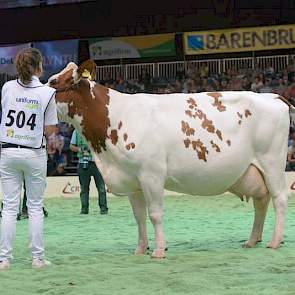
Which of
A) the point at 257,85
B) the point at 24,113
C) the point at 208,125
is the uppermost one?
the point at 257,85

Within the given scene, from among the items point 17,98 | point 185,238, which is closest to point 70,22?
point 185,238

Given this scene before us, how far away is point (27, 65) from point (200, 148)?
82.6 inches

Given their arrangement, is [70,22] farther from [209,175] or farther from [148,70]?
[209,175]

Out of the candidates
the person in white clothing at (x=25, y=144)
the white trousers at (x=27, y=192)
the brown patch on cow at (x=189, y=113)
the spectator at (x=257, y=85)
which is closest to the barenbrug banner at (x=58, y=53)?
the spectator at (x=257, y=85)

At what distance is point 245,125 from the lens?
750 centimetres

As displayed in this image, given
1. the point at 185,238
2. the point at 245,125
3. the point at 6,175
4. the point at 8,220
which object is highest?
the point at 245,125

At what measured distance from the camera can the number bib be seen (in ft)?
20.2

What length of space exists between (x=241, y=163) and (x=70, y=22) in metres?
17.9

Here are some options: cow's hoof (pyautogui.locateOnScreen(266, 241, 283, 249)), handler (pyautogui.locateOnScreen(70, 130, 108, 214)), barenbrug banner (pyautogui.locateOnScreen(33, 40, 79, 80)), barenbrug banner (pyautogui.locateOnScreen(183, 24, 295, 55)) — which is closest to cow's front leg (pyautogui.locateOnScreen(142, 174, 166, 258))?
cow's hoof (pyautogui.locateOnScreen(266, 241, 283, 249))

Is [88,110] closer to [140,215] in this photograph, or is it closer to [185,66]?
[140,215]

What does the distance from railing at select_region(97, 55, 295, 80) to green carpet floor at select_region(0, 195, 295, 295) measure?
491 inches

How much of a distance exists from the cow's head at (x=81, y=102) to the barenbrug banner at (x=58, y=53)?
55.8 feet

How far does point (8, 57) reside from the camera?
24.7 meters

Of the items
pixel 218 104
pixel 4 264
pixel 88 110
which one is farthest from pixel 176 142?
pixel 4 264
